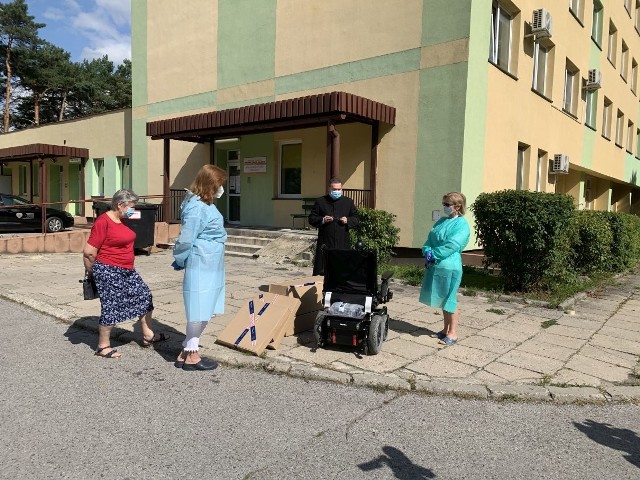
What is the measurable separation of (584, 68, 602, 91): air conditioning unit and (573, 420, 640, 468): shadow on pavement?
1702cm

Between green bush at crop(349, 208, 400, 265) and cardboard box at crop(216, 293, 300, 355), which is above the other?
green bush at crop(349, 208, 400, 265)

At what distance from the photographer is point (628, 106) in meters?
24.3

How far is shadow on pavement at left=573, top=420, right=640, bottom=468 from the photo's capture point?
3117 millimetres

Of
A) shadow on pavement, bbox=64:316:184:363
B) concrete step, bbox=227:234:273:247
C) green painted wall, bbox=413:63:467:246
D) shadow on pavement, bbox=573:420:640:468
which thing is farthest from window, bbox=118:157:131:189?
shadow on pavement, bbox=573:420:640:468

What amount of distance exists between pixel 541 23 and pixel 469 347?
33.8 ft

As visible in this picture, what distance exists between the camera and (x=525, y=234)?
7398 millimetres

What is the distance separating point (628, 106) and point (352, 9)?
19.2 metres

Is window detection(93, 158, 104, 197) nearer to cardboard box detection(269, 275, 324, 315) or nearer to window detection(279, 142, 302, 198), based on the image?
window detection(279, 142, 302, 198)

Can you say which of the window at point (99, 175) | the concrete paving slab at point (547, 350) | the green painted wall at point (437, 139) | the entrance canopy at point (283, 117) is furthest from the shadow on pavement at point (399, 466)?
the window at point (99, 175)

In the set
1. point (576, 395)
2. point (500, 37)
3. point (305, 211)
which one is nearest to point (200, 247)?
point (576, 395)

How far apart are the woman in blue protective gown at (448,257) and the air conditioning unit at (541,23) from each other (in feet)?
30.5

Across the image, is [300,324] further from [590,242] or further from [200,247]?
[590,242]

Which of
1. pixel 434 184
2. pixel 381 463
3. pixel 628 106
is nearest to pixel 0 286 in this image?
pixel 381 463

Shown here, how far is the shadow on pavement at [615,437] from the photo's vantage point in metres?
3.12
